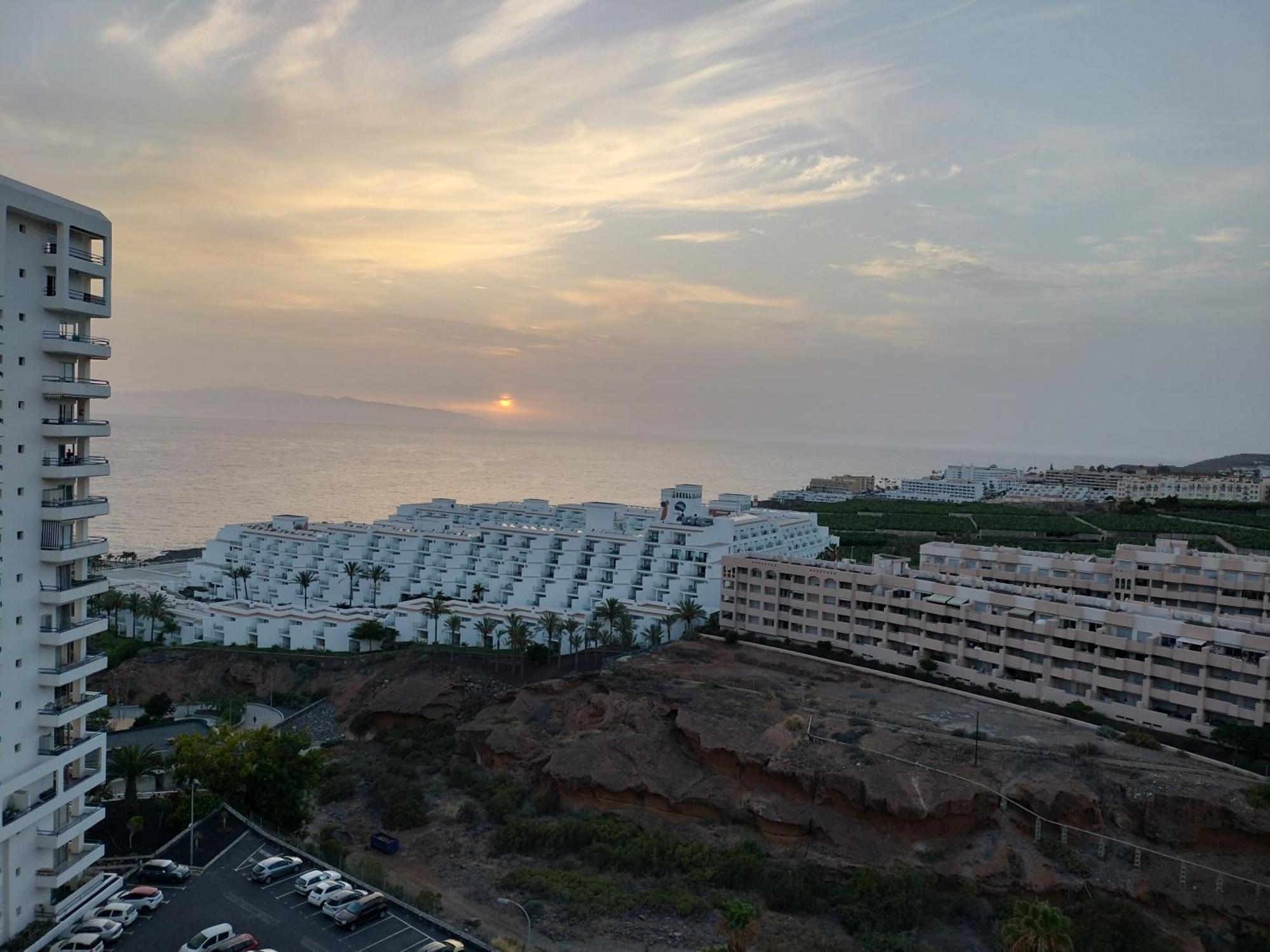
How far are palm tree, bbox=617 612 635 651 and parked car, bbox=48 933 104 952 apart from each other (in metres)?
35.1

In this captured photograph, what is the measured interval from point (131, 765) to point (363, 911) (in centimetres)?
1271

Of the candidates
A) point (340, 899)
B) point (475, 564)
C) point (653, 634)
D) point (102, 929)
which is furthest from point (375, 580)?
point (102, 929)

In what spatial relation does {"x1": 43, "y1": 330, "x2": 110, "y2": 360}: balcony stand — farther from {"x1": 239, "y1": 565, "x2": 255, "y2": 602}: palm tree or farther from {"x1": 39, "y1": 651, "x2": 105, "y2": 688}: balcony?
{"x1": 239, "y1": 565, "x2": 255, "y2": 602}: palm tree

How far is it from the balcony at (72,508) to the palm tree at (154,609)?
1615 inches

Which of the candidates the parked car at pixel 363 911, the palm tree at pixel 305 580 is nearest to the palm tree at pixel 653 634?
the parked car at pixel 363 911

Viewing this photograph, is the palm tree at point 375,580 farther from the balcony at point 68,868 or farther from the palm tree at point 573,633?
the balcony at point 68,868

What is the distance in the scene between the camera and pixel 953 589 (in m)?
49.3

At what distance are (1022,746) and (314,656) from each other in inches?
1727

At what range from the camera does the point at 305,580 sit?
71.1 m

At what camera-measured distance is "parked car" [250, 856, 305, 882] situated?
84.1 feet

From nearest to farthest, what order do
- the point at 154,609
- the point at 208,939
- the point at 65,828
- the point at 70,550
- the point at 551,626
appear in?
the point at 208,939 → the point at 70,550 → the point at 65,828 → the point at 551,626 → the point at 154,609

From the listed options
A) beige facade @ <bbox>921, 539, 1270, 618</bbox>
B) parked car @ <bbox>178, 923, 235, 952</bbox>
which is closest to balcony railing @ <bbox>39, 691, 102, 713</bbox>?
parked car @ <bbox>178, 923, 235, 952</bbox>

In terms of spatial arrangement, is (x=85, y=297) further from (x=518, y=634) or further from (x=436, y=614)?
(x=436, y=614)

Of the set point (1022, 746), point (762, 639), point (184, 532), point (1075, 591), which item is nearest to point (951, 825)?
point (1022, 746)
